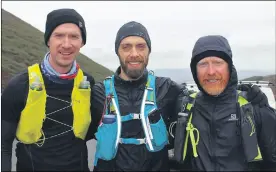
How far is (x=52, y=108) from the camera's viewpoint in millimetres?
5055

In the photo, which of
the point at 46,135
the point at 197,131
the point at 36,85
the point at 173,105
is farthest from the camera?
the point at 173,105

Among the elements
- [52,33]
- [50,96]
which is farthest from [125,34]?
[50,96]

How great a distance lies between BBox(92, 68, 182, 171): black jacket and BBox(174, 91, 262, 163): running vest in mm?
608

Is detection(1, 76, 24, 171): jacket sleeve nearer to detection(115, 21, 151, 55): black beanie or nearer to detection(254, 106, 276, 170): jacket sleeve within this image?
detection(115, 21, 151, 55): black beanie

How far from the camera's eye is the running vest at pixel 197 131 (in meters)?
4.05

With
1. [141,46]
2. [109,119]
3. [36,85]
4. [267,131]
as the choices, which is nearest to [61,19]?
[36,85]

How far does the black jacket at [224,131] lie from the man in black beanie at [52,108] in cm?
184

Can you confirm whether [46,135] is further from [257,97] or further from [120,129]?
[257,97]

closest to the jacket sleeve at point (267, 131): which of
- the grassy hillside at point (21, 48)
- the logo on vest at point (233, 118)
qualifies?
the logo on vest at point (233, 118)

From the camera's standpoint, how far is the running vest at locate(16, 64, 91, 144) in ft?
16.0

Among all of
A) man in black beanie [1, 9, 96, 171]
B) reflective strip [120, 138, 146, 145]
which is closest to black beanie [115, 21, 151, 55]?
man in black beanie [1, 9, 96, 171]

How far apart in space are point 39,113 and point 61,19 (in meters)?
1.52

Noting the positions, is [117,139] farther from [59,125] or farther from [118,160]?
[59,125]

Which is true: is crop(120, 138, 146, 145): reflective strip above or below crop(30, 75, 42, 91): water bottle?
below
